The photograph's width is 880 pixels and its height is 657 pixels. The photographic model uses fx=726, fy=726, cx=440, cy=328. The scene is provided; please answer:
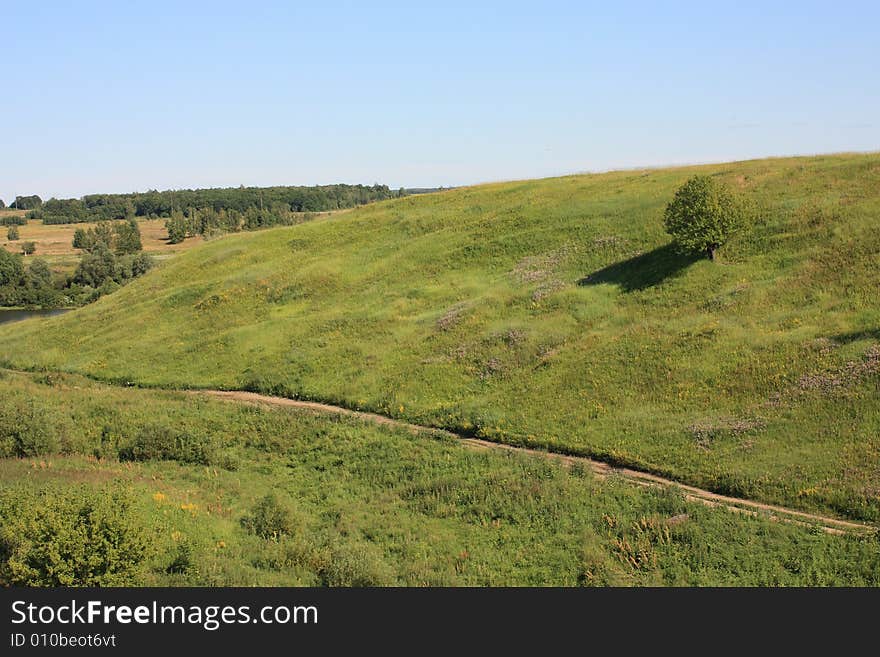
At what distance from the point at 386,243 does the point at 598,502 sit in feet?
146

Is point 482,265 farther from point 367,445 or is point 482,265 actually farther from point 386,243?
point 367,445

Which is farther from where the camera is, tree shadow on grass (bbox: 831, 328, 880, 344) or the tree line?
the tree line

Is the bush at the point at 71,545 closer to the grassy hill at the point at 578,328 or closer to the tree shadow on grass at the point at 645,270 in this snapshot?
the grassy hill at the point at 578,328

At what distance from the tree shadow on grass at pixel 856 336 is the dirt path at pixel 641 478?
11699mm

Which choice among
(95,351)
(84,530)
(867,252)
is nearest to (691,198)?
(867,252)

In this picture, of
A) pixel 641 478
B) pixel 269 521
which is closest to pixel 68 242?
pixel 269 521

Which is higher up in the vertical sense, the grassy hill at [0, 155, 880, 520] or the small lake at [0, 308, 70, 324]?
the grassy hill at [0, 155, 880, 520]

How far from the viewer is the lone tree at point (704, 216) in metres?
43.0

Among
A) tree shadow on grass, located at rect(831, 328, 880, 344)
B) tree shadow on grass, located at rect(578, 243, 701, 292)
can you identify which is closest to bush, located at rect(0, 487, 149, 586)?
tree shadow on grass, located at rect(831, 328, 880, 344)

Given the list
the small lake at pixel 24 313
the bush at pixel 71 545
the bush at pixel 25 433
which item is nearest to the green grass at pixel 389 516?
the bush at pixel 25 433

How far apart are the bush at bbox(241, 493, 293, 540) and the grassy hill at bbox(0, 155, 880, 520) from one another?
37.0 feet

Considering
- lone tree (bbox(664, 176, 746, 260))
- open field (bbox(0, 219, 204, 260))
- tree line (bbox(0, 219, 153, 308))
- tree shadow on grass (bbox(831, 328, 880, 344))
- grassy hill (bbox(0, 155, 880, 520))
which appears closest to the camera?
grassy hill (bbox(0, 155, 880, 520))

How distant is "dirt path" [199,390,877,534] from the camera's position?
22.1 m

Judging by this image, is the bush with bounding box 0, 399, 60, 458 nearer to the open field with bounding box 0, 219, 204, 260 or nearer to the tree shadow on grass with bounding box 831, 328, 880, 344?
the tree shadow on grass with bounding box 831, 328, 880, 344
